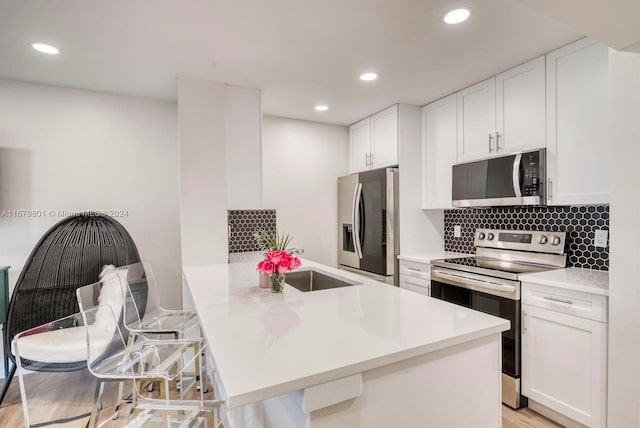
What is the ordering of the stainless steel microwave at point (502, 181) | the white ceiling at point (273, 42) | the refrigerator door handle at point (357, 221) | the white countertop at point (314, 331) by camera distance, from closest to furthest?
the white countertop at point (314, 331), the white ceiling at point (273, 42), the stainless steel microwave at point (502, 181), the refrigerator door handle at point (357, 221)

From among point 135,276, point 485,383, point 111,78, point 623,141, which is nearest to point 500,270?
point 623,141

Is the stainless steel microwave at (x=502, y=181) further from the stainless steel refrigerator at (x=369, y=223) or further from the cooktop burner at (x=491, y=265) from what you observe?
the stainless steel refrigerator at (x=369, y=223)

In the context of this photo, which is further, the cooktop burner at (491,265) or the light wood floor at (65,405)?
the cooktop burner at (491,265)

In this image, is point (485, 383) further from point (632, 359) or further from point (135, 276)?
point (135, 276)

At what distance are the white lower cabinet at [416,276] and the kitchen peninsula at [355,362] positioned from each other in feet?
4.58

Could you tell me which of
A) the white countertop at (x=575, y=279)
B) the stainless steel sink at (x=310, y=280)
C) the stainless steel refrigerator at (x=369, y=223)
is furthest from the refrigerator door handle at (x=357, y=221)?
the white countertop at (x=575, y=279)

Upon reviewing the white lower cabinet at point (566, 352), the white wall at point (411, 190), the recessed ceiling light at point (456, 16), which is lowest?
the white lower cabinet at point (566, 352)

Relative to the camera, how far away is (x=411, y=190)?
322 centimetres

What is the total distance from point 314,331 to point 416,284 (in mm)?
2009

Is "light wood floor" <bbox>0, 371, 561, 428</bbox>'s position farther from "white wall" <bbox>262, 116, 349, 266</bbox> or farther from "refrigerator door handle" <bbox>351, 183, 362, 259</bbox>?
"white wall" <bbox>262, 116, 349, 266</bbox>

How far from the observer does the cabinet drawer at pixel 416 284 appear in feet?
9.10

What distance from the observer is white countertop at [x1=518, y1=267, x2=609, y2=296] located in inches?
68.6

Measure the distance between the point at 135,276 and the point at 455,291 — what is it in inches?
94.0

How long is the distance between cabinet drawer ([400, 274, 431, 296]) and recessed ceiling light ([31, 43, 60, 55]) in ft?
10.5
